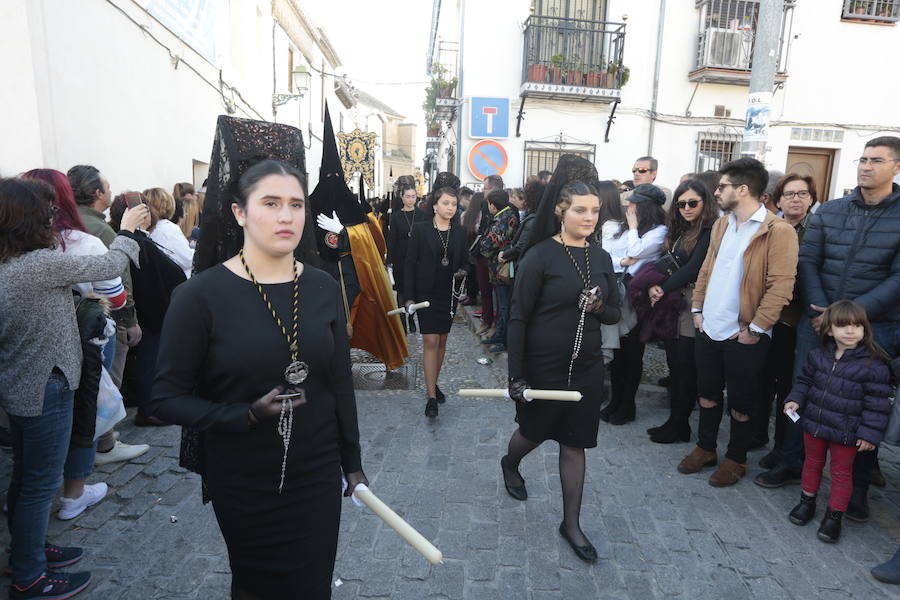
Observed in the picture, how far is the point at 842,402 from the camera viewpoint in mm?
3279

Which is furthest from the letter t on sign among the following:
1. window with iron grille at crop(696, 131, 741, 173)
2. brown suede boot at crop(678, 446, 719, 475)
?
brown suede boot at crop(678, 446, 719, 475)

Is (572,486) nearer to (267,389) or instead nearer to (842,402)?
(842,402)

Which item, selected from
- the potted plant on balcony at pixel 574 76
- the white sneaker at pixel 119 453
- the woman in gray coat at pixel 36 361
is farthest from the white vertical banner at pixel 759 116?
the potted plant on balcony at pixel 574 76

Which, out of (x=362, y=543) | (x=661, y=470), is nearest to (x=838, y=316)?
(x=661, y=470)

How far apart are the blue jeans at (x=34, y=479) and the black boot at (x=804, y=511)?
4.07 m

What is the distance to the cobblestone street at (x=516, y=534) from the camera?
285 cm

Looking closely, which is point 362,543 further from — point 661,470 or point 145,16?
point 145,16

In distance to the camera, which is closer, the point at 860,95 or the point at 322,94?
the point at 860,95

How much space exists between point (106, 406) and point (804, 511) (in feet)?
14.0

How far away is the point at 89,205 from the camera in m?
4.08

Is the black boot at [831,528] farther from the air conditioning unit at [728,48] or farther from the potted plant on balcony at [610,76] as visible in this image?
the air conditioning unit at [728,48]

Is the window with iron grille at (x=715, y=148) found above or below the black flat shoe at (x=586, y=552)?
above

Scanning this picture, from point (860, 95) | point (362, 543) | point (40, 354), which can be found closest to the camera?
point (40, 354)

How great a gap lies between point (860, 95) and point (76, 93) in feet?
48.1
